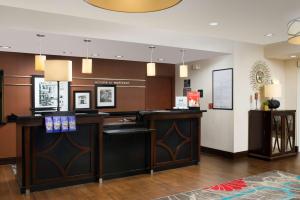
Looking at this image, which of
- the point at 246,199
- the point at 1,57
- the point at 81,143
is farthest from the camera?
the point at 1,57

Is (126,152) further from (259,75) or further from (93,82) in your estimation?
(259,75)

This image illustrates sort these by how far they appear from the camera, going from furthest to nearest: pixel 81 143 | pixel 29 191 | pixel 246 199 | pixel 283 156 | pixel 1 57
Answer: pixel 283 156, pixel 1 57, pixel 81 143, pixel 29 191, pixel 246 199

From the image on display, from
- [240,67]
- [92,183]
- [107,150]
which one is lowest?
[92,183]

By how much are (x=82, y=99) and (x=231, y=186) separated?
→ 13.5 feet

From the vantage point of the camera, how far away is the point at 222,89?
652cm

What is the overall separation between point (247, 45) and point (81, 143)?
4.59m

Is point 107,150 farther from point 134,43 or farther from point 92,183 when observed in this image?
point 134,43

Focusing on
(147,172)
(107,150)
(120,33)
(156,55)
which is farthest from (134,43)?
(147,172)

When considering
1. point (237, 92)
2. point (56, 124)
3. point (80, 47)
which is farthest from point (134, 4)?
point (237, 92)

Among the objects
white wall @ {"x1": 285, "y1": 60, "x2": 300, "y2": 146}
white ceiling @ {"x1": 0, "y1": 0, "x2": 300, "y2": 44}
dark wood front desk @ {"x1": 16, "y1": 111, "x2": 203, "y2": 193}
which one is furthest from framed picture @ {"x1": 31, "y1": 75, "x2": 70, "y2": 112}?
white wall @ {"x1": 285, "y1": 60, "x2": 300, "y2": 146}

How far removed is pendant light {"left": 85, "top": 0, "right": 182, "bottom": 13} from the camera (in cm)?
146

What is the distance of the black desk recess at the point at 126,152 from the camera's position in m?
4.67

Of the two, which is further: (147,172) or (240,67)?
(240,67)

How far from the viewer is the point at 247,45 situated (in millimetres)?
6504
